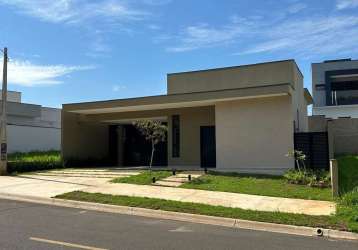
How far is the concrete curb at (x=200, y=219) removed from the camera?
1086cm

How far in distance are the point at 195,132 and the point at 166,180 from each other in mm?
7311

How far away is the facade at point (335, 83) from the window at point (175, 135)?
112 feet

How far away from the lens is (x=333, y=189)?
50.8 feet

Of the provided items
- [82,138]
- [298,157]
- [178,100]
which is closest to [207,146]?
[178,100]

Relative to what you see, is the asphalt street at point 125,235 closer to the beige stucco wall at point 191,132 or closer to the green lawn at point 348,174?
the green lawn at point 348,174

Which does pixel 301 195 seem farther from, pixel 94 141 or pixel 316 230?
pixel 94 141

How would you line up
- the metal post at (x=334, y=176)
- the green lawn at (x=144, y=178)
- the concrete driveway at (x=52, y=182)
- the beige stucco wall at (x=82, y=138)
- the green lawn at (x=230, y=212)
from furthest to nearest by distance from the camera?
the beige stucco wall at (x=82, y=138) → the green lawn at (x=144, y=178) → the concrete driveway at (x=52, y=182) → the metal post at (x=334, y=176) → the green lawn at (x=230, y=212)

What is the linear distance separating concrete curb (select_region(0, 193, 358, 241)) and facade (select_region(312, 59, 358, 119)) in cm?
4686

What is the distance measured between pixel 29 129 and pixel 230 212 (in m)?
33.2

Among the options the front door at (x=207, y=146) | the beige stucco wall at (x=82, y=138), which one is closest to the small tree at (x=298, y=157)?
the front door at (x=207, y=146)

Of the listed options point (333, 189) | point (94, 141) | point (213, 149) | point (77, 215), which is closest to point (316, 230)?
point (333, 189)

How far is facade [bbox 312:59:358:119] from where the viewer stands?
191ft

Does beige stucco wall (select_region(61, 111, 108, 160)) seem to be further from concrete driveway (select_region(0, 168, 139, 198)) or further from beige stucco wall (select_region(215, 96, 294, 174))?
beige stucco wall (select_region(215, 96, 294, 174))

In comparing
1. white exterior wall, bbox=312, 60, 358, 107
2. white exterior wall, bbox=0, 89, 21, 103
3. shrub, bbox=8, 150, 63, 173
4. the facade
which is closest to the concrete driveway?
shrub, bbox=8, 150, 63, 173
